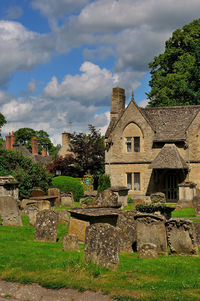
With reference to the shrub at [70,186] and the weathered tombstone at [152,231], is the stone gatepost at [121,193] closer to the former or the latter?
the shrub at [70,186]

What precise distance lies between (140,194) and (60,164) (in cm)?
1141

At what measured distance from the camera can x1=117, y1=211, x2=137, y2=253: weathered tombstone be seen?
507 inches

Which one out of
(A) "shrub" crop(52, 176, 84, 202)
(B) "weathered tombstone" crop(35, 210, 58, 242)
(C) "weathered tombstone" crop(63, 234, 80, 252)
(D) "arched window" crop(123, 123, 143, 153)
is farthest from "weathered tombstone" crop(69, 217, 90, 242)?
(D) "arched window" crop(123, 123, 143, 153)

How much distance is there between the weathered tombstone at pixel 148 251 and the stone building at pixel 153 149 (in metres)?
22.1

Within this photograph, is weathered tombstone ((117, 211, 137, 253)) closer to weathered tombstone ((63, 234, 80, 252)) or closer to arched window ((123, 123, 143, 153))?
weathered tombstone ((63, 234, 80, 252))

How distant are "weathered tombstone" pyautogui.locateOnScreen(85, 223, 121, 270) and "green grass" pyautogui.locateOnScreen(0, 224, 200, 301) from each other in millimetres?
234

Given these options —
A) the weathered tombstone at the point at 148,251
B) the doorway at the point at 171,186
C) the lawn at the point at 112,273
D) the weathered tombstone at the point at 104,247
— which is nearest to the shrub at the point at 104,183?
the doorway at the point at 171,186

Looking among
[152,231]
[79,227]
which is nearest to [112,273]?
[152,231]

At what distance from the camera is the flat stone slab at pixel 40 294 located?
27.3ft

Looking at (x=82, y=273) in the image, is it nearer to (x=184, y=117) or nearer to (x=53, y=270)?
(x=53, y=270)

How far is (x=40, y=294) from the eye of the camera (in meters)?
8.68

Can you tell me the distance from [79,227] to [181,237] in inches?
145

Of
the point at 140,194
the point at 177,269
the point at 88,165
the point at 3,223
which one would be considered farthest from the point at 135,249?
the point at 88,165

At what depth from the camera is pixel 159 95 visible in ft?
145
